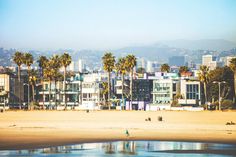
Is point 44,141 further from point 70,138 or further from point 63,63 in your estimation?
point 63,63

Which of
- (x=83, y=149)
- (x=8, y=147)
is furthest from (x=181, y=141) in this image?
(x=8, y=147)

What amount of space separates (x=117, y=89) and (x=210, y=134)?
87.8 metres

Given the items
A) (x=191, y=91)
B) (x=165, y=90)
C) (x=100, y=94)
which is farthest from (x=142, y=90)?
Result: (x=191, y=91)

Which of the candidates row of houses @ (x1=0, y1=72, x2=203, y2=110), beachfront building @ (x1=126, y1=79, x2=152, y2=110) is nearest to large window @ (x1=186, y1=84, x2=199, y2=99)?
row of houses @ (x1=0, y1=72, x2=203, y2=110)

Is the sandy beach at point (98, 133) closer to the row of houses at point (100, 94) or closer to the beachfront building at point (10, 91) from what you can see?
the row of houses at point (100, 94)

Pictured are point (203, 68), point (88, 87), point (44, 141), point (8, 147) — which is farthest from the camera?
point (88, 87)

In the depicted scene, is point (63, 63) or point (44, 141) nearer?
point (44, 141)

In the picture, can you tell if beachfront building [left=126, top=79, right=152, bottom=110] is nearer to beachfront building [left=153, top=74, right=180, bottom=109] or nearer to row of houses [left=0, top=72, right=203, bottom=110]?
row of houses [left=0, top=72, right=203, bottom=110]

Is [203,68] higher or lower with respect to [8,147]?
higher

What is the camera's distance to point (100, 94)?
12694 cm

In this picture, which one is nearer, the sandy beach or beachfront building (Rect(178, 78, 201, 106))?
the sandy beach

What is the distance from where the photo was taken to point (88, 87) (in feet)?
420

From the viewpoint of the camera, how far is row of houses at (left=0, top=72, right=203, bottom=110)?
379ft

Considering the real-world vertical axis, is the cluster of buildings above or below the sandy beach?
above
